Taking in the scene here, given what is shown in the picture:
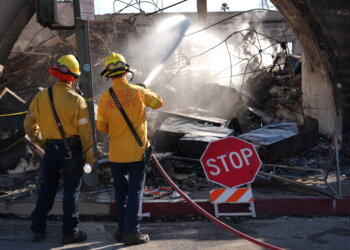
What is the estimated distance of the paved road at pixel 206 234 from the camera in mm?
4699

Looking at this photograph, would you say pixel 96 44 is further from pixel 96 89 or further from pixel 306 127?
pixel 306 127

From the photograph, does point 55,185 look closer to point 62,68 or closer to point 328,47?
point 62,68

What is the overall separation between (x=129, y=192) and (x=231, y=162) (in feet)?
5.00

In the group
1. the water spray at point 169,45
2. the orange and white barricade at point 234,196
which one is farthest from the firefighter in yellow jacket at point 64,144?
the water spray at point 169,45

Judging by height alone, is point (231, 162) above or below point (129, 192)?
above

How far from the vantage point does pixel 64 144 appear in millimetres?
4668

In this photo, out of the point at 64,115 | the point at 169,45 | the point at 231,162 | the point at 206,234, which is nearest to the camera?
the point at 64,115

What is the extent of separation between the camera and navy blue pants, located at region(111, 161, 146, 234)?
466cm

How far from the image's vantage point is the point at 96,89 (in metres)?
12.8

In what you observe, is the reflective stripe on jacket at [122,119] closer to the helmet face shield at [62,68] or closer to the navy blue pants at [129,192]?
the navy blue pants at [129,192]

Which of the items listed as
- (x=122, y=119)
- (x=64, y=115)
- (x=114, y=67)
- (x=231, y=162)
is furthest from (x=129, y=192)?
(x=231, y=162)

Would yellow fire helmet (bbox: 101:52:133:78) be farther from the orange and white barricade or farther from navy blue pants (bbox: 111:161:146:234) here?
the orange and white barricade

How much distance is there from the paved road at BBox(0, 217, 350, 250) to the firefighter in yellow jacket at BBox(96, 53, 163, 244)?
35 cm

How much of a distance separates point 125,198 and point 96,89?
8267 mm
